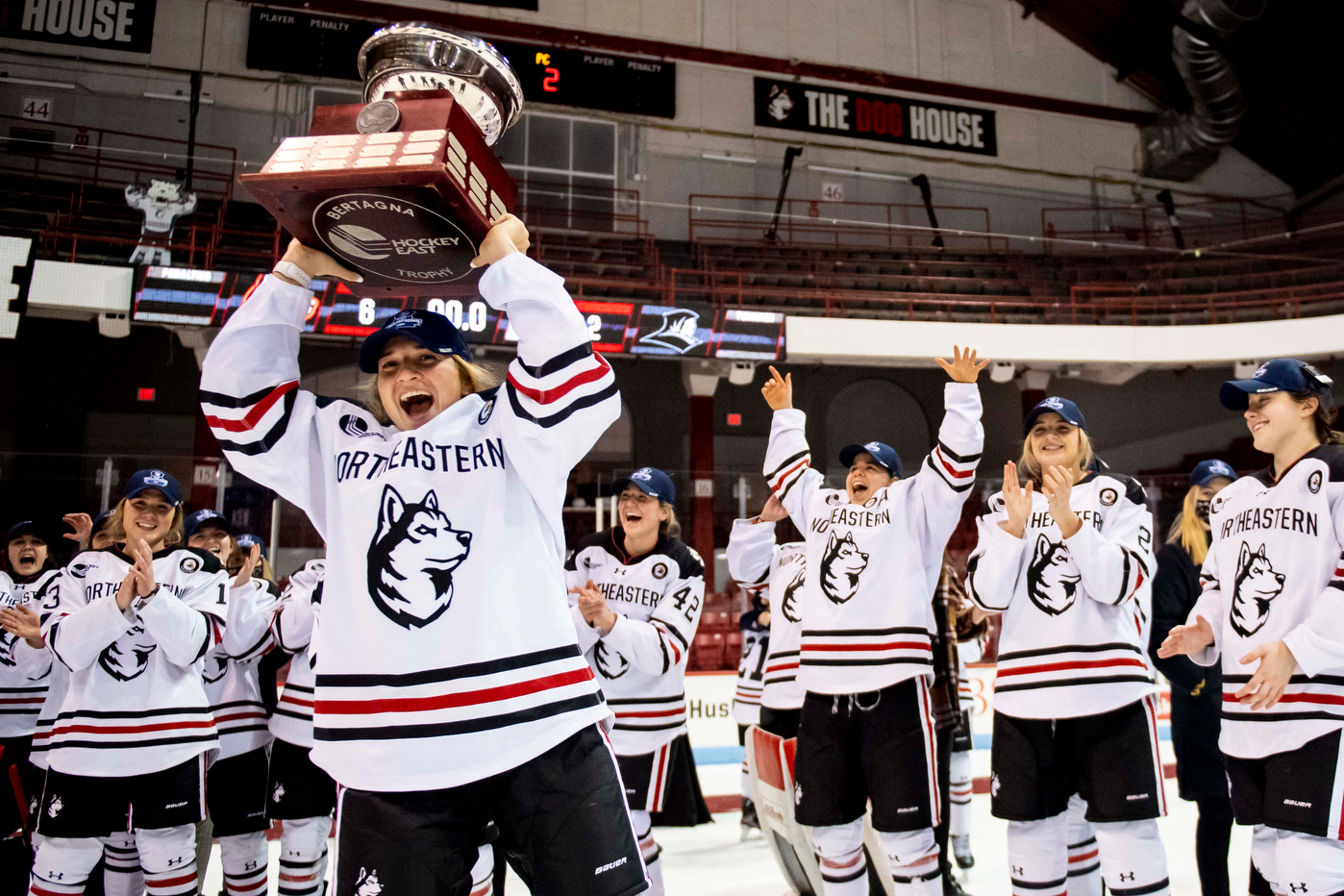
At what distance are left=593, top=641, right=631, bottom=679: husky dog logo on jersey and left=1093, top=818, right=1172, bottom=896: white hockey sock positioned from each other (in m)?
1.62

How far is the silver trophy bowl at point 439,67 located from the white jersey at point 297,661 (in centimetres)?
190

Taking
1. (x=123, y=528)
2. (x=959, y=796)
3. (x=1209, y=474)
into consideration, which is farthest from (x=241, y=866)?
(x=1209, y=474)

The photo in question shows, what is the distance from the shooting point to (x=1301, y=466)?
2.53 meters

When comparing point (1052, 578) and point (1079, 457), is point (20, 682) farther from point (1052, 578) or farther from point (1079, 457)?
point (1079, 457)

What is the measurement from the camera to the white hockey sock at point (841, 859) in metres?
3.04

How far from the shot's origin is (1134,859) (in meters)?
2.73

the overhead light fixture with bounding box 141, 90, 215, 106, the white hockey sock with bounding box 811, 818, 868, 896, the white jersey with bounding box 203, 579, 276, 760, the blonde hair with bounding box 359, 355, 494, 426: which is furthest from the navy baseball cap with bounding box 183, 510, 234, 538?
the overhead light fixture with bounding box 141, 90, 215, 106

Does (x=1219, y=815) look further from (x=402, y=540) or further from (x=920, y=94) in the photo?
(x=920, y=94)

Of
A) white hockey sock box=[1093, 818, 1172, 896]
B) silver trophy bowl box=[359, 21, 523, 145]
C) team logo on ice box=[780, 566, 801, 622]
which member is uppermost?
silver trophy bowl box=[359, 21, 523, 145]

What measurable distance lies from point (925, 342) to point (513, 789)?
10888 millimetres

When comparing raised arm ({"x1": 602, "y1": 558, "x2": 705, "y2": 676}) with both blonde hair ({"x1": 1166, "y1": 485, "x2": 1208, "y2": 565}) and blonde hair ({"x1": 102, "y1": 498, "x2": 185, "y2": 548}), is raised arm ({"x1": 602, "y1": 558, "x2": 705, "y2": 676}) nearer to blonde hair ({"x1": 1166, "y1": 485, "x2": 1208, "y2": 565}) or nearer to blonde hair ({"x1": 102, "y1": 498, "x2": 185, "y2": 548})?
blonde hair ({"x1": 102, "y1": 498, "x2": 185, "y2": 548})

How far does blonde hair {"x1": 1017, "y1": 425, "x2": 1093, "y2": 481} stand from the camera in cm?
315

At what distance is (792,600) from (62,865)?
2815 millimetres

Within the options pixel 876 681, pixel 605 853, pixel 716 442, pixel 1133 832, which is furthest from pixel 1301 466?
pixel 716 442
